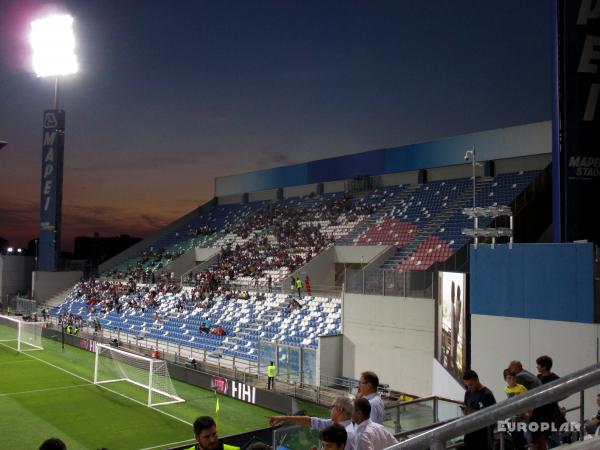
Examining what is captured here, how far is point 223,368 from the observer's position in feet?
86.2

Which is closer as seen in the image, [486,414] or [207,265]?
[486,414]

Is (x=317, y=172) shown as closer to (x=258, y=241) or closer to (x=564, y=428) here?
(x=258, y=241)

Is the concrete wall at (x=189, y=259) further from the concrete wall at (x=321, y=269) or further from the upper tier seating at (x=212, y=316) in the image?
the concrete wall at (x=321, y=269)

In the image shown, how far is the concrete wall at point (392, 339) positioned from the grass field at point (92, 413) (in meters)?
4.96

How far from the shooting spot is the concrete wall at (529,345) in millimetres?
12141

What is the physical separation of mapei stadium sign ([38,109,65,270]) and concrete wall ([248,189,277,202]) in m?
16.5

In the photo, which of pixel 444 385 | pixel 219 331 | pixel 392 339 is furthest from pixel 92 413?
pixel 444 385

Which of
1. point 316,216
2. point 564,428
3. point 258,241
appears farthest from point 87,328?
point 564,428

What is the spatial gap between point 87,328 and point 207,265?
923 centimetres

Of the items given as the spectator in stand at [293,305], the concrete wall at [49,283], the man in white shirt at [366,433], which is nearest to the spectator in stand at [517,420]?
the man in white shirt at [366,433]

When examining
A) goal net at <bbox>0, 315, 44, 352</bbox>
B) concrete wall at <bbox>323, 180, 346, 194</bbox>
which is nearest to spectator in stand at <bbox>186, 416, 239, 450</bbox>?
goal net at <bbox>0, 315, 44, 352</bbox>

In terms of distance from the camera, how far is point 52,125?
52062 millimetres

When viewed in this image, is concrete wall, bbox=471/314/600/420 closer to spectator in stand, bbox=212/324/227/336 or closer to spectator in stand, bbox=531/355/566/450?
spectator in stand, bbox=531/355/566/450

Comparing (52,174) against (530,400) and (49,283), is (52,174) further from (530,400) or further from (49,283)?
(530,400)
